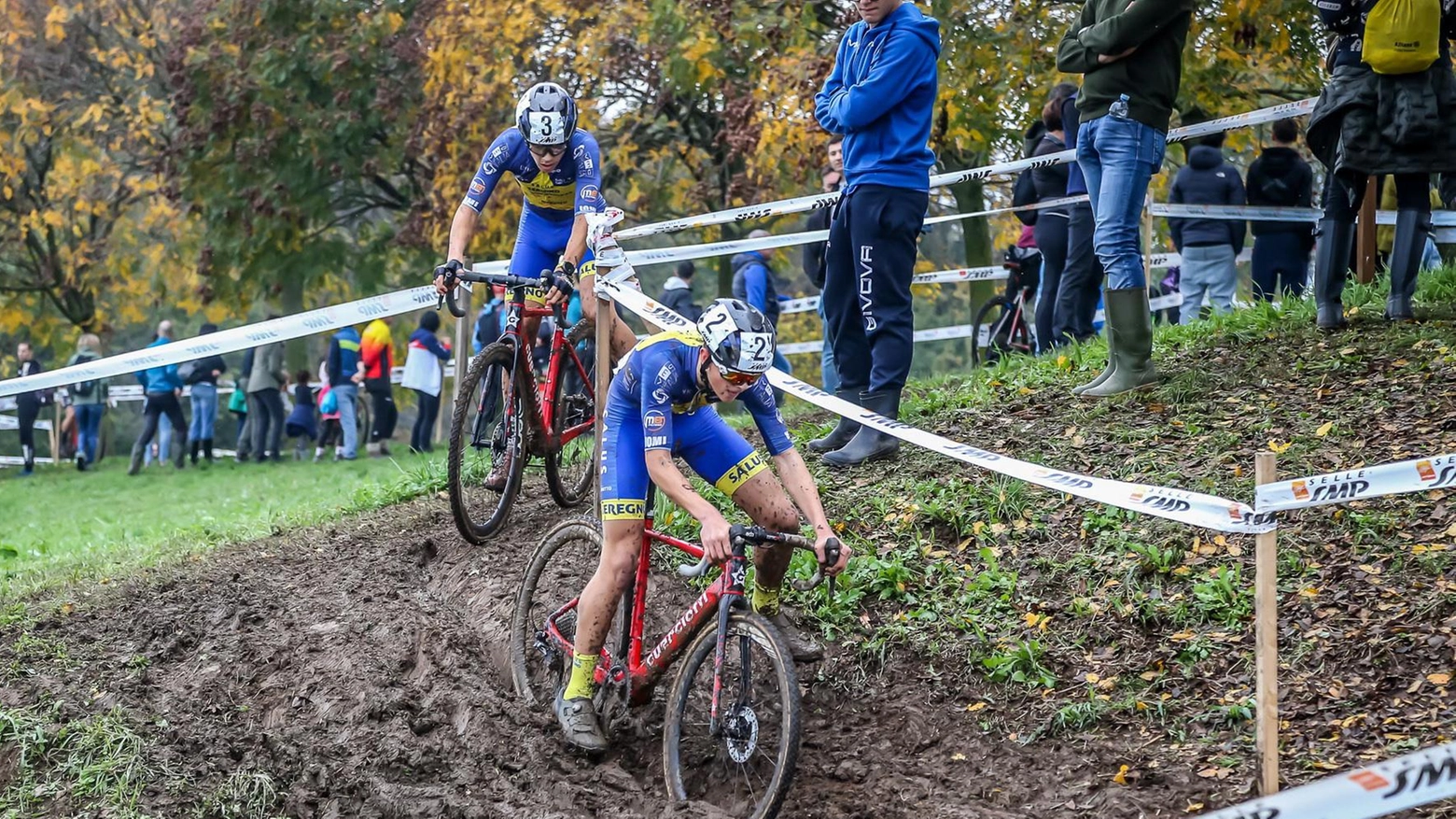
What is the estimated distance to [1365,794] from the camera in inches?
131

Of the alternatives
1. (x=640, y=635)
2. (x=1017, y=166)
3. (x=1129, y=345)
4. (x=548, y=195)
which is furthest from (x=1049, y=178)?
(x=640, y=635)

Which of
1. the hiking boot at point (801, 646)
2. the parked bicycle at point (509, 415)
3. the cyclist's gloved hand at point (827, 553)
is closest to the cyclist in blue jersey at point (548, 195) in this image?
the parked bicycle at point (509, 415)

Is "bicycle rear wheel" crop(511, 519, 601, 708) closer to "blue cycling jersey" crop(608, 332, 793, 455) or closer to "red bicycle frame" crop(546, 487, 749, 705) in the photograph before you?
"red bicycle frame" crop(546, 487, 749, 705)

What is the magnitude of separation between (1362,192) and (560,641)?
536 cm

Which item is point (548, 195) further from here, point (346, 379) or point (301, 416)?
point (301, 416)

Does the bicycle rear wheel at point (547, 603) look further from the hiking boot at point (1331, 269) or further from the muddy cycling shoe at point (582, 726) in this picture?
the hiking boot at point (1331, 269)

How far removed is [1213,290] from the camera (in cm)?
1142

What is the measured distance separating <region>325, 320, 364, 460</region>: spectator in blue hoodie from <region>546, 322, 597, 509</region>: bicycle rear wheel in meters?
10.8

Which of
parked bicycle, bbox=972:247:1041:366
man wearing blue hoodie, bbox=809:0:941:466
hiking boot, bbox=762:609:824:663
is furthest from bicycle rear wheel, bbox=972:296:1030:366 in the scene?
hiking boot, bbox=762:609:824:663

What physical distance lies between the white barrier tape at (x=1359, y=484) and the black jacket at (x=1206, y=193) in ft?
23.8

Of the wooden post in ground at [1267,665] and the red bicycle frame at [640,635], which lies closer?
the wooden post in ground at [1267,665]

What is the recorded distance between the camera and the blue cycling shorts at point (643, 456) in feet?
19.0

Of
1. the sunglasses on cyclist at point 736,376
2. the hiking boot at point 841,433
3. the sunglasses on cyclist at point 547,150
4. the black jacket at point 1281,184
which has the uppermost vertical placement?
the sunglasses on cyclist at point 547,150

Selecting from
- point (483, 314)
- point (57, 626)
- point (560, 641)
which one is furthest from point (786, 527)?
point (483, 314)
